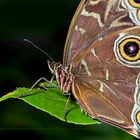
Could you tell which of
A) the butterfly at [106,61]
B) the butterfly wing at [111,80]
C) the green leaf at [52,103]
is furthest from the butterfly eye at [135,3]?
the green leaf at [52,103]

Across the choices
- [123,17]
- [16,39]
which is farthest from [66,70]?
[16,39]

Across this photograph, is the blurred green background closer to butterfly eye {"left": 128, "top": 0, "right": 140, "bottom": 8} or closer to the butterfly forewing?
the butterfly forewing

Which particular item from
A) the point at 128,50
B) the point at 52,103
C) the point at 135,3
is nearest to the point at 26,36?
the point at 52,103

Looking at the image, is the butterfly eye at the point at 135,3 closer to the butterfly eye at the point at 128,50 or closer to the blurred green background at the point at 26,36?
the butterfly eye at the point at 128,50

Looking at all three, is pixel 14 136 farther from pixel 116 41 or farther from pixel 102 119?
pixel 116 41

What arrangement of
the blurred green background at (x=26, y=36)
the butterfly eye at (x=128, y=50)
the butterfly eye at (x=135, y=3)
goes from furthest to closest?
the blurred green background at (x=26, y=36) → the butterfly eye at (x=128, y=50) → the butterfly eye at (x=135, y=3)

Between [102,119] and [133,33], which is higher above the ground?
[133,33]
